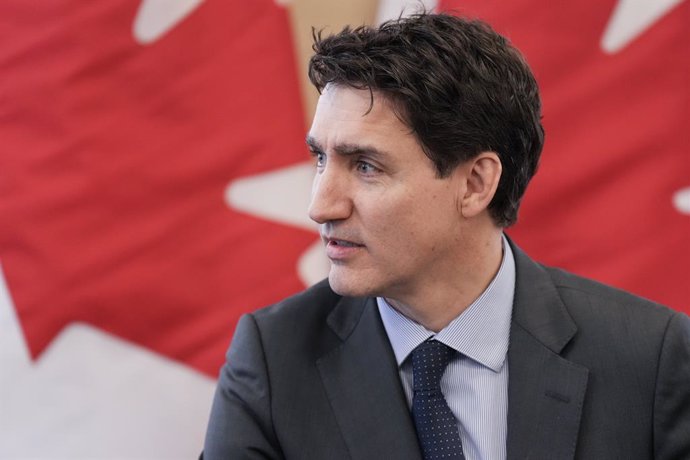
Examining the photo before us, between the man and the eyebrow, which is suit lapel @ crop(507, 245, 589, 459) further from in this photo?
the eyebrow

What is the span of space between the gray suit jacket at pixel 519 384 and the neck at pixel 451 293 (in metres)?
0.07

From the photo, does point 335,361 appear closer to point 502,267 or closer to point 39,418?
point 502,267

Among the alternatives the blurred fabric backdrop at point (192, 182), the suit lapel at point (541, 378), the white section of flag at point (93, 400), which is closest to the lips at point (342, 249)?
the suit lapel at point (541, 378)

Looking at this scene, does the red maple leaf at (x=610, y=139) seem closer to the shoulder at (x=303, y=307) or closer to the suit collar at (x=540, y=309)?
the suit collar at (x=540, y=309)

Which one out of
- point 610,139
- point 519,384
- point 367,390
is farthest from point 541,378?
point 610,139

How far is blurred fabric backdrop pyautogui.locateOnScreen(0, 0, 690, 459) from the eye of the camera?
1.95 meters

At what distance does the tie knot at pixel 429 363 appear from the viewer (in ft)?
4.90

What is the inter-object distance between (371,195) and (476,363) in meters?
0.35

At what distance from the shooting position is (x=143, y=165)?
1.98m

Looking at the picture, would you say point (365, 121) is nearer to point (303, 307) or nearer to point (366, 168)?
point (366, 168)

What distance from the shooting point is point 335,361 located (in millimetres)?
1562

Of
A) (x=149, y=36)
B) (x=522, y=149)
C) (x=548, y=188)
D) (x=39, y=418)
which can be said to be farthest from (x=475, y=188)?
(x=39, y=418)

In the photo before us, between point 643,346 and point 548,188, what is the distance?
60cm

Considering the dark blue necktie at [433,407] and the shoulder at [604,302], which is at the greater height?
the shoulder at [604,302]
